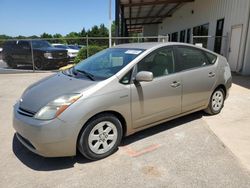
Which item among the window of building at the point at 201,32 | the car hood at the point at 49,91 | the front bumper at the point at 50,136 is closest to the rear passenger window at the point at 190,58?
the car hood at the point at 49,91

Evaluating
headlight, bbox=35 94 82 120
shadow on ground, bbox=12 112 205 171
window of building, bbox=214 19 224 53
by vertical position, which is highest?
window of building, bbox=214 19 224 53

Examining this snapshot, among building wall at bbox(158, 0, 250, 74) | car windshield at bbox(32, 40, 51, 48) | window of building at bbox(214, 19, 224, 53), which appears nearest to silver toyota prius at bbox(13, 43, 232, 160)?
building wall at bbox(158, 0, 250, 74)

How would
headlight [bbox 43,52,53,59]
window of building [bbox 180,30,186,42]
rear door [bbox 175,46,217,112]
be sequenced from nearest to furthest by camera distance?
rear door [bbox 175,46,217,112]
headlight [bbox 43,52,53,59]
window of building [bbox 180,30,186,42]

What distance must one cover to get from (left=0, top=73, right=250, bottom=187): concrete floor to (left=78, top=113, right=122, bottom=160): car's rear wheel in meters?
0.13

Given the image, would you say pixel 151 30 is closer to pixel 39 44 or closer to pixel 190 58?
pixel 39 44

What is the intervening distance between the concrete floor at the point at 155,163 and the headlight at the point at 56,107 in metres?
0.77

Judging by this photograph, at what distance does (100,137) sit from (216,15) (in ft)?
45.1

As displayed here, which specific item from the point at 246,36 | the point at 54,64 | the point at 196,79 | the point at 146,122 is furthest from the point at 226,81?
the point at 54,64

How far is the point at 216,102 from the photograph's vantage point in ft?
16.6

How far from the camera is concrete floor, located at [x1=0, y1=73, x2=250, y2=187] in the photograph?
2.85 m

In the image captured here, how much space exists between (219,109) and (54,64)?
414 inches

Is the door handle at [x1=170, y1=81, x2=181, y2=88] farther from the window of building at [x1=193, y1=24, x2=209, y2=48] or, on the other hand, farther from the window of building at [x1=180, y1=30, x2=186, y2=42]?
the window of building at [x1=180, y1=30, x2=186, y2=42]

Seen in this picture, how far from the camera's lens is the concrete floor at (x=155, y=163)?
9.36 ft

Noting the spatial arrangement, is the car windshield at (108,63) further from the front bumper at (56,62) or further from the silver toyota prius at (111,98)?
the front bumper at (56,62)
